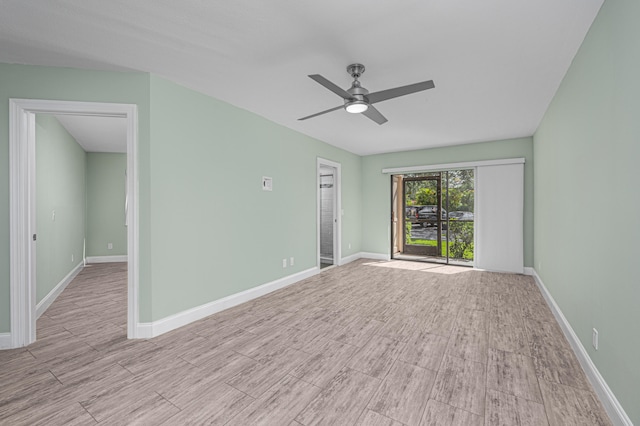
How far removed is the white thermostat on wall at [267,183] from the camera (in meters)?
3.97

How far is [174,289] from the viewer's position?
2879 millimetres

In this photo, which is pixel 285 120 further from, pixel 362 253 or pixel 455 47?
pixel 362 253

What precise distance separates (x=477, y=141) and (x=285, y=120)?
3761 millimetres

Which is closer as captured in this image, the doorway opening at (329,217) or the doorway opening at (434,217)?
the doorway opening at (329,217)

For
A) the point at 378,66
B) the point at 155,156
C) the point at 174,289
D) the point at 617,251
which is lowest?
the point at 174,289

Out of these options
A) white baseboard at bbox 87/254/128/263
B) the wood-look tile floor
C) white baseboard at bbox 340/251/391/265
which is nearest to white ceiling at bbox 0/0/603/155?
the wood-look tile floor

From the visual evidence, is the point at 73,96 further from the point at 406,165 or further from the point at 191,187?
the point at 406,165

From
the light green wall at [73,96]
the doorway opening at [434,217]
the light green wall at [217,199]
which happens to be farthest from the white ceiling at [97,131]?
the doorway opening at [434,217]

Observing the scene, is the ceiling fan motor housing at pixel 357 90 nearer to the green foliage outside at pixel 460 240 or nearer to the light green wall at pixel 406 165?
the light green wall at pixel 406 165

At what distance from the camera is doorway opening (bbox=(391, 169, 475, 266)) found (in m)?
6.18

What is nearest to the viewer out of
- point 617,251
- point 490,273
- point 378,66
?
point 617,251

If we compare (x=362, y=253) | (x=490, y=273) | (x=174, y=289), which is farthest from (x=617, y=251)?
(x=362, y=253)

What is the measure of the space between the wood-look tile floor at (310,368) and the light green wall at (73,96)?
56 cm

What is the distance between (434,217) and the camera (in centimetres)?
664
